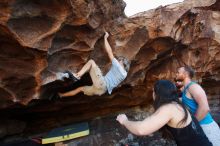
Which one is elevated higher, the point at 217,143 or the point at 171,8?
the point at 171,8

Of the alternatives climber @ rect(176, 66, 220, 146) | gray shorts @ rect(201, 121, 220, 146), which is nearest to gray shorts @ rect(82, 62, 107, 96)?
climber @ rect(176, 66, 220, 146)

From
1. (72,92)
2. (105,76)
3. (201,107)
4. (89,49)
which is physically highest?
(89,49)

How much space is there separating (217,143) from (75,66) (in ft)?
8.30

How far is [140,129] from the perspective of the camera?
92.0 inches

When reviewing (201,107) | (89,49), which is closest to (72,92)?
(89,49)

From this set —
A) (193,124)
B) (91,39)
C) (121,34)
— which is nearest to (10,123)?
(91,39)

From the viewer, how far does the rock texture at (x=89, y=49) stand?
394 cm

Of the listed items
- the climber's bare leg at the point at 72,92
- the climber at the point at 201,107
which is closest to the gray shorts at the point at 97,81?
the climber's bare leg at the point at 72,92

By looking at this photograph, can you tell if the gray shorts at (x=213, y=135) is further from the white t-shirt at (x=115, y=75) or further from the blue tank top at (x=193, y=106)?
the white t-shirt at (x=115, y=75)

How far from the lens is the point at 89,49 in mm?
4645

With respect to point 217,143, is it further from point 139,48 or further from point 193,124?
point 139,48

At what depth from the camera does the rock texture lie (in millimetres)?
3939

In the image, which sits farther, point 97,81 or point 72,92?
point 72,92

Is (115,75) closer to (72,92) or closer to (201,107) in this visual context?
(72,92)
